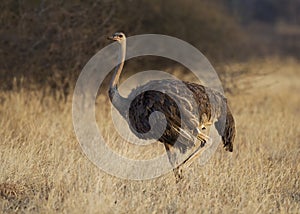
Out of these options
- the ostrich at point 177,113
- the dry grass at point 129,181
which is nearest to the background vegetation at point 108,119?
the dry grass at point 129,181

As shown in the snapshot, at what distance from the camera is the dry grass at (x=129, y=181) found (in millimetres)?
4895

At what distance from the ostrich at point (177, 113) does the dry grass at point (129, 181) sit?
304 mm

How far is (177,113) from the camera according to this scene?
228 inches

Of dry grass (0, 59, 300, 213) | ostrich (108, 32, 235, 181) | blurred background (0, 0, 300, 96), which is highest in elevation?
blurred background (0, 0, 300, 96)

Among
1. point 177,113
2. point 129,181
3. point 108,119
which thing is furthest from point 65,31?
point 129,181

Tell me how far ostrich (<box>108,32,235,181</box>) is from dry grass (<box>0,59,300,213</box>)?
1.00ft

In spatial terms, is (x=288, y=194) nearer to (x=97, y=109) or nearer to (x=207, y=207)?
(x=207, y=207)

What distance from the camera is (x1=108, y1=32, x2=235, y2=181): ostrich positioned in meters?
5.78

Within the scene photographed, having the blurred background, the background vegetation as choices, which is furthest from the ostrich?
the blurred background

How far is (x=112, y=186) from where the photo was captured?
528 centimetres

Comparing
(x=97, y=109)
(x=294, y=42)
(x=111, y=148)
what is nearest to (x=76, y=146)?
(x=111, y=148)

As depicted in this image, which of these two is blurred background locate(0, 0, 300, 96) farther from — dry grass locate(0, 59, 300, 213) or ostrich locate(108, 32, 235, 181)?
ostrich locate(108, 32, 235, 181)

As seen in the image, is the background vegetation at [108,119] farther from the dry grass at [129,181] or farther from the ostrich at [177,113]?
the ostrich at [177,113]

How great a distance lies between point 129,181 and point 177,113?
2.43ft
